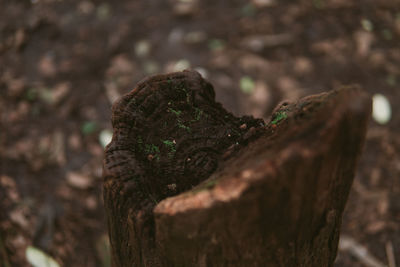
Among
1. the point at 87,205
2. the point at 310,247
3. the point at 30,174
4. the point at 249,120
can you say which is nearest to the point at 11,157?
the point at 30,174

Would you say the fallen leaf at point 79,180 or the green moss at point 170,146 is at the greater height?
the fallen leaf at point 79,180

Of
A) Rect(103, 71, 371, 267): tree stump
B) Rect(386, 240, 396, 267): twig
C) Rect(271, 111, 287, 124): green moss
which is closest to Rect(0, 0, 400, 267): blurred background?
Rect(386, 240, 396, 267): twig

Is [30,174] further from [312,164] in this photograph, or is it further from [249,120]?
[312,164]

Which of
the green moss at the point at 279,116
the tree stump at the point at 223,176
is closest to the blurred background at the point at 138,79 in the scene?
the tree stump at the point at 223,176

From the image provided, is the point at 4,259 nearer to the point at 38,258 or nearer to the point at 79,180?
the point at 38,258

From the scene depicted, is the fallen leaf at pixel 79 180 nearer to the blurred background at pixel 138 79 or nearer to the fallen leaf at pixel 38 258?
the blurred background at pixel 138 79

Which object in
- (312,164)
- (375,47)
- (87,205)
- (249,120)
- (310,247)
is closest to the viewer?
(312,164)

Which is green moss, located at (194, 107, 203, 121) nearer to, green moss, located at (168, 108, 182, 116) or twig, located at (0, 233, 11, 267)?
green moss, located at (168, 108, 182, 116)
